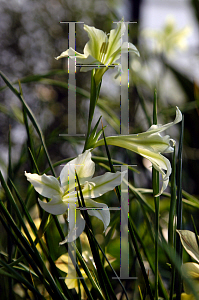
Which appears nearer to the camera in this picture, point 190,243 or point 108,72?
point 190,243

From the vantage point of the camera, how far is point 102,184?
160 mm

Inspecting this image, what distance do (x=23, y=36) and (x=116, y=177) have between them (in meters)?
0.71

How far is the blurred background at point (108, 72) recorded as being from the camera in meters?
0.49

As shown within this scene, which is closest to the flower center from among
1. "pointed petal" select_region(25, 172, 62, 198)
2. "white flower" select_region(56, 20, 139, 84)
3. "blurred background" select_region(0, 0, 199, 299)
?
"white flower" select_region(56, 20, 139, 84)

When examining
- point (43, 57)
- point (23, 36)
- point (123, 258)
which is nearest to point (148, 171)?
point (123, 258)

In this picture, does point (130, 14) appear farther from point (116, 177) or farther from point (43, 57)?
point (116, 177)

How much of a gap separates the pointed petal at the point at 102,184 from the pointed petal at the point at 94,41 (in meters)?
0.09

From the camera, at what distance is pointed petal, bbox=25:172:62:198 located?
0.14 m

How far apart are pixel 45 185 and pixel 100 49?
11cm

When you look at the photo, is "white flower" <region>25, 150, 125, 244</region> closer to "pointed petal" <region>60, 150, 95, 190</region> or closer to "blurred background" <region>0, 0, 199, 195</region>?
"pointed petal" <region>60, 150, 95, 190</region>

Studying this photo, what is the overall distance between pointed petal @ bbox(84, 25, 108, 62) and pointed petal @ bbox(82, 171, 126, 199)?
0.09 m

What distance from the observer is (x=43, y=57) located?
693 millimetres

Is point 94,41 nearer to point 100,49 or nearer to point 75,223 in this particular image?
point 100,49

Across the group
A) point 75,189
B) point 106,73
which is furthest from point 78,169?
point 106,73
